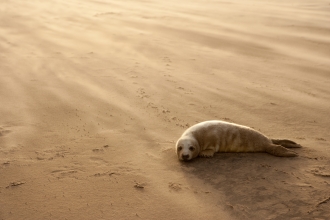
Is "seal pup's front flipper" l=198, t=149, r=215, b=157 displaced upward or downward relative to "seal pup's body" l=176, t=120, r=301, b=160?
downward

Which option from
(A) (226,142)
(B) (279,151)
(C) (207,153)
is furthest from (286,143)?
(C) (207,153)

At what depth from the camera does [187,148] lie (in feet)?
12.5

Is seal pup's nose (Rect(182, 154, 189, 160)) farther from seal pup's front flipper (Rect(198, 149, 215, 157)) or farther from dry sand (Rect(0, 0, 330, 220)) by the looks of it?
seal pup's front flipper (Rect(198, 149, 215, 157))

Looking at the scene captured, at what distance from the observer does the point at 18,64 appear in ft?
22.2

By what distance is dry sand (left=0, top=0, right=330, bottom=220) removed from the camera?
3262 mm

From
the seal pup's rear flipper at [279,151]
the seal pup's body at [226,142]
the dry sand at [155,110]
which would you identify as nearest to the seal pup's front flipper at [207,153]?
the seal pup's body at [226,142]

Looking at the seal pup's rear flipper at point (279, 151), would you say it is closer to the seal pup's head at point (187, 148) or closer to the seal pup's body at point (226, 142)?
the seal pup's body at point (226, 142)

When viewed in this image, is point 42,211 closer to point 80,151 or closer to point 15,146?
point 80,151

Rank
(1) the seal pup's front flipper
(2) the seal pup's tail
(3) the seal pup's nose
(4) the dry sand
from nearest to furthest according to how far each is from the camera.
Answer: (4) the dry sand
(3) the seal pup's nose
(1) the seal pup's front flipper
(2) the seal pup's tail

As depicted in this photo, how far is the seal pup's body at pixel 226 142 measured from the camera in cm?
389

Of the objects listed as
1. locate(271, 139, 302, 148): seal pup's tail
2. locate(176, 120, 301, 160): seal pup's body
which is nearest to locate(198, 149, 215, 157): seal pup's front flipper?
locate(176, 120, 301, 160): seal pup's body

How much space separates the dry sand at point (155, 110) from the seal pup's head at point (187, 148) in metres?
0.08

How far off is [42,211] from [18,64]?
413cm

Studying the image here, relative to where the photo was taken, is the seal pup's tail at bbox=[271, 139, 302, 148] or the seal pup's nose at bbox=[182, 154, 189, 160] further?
the seal pup's tail at bbox=[271, 139, 302, 148]
